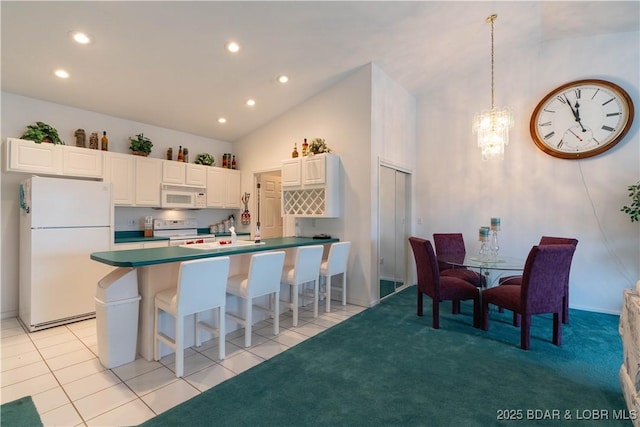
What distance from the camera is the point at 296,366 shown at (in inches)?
96.8

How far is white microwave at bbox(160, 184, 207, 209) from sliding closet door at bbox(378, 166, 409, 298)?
3.05 metres

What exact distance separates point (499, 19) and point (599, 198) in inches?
104

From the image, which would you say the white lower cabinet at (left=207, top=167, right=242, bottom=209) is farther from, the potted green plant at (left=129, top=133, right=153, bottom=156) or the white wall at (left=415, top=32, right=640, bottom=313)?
the white wall at (left=415, top=32, right=640, bottom=313)

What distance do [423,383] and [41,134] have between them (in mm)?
4848

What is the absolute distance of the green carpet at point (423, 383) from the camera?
1858mm

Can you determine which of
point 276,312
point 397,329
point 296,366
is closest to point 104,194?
point 276,312

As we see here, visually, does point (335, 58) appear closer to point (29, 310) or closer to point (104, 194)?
point (104, 194)

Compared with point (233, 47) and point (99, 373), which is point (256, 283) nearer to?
point (99, 373)

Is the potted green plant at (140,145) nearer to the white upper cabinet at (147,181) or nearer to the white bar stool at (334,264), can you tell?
the white upper cabinet at (147,181)

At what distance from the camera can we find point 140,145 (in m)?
4.44

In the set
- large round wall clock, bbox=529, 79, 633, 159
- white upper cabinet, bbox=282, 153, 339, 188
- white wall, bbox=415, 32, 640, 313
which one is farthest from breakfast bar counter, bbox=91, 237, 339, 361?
large round wall clock, bbox=529, 79, 633, 159

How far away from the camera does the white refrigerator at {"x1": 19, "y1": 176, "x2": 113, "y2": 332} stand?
125 inches

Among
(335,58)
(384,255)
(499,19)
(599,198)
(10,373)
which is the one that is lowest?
(10,373)

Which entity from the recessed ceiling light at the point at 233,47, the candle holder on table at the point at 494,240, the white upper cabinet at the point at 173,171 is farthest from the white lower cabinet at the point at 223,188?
the candle holder on table at the point at 494,240
